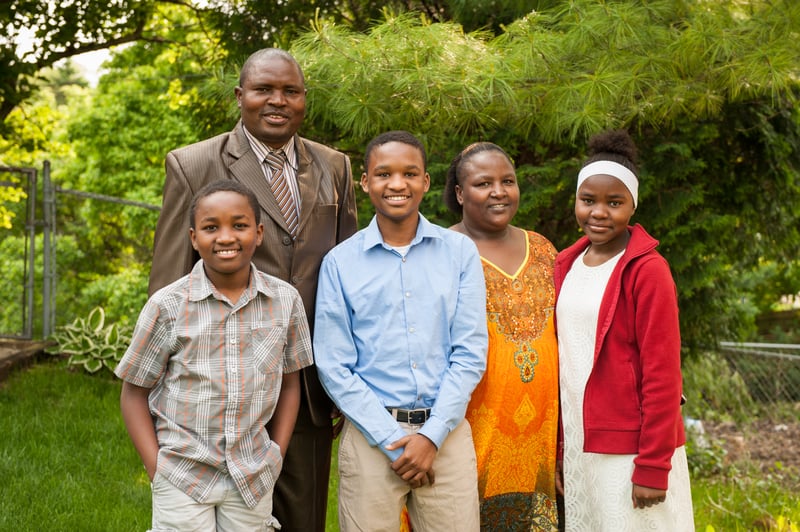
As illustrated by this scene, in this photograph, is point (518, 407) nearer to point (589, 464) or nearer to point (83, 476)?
point (589, 464)

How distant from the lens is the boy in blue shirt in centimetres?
257

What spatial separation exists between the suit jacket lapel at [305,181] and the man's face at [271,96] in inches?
5.3

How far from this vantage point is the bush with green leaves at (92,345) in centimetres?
663

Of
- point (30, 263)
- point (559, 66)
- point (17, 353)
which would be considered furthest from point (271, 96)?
point (30, 263)

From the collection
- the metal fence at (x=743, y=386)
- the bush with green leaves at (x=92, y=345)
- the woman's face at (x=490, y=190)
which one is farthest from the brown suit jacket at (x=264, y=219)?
the metal fence at (x=743, y=386)

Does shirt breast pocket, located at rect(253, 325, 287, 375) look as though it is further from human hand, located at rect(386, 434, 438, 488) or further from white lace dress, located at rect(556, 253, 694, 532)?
white lace dress, located at rect(556, 253, 694, 532)

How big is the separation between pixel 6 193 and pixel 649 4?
7194 mm

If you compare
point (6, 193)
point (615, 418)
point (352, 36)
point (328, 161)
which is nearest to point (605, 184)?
point (615, 418)

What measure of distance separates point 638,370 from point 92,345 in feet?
17.1

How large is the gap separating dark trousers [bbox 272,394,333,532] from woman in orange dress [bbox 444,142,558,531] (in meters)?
0.56

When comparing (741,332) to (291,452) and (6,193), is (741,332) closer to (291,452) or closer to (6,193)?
(291,452)

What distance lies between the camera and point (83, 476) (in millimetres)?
4570

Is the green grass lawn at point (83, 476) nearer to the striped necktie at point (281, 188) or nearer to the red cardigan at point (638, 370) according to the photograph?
the red cardigan at point (638, 370)

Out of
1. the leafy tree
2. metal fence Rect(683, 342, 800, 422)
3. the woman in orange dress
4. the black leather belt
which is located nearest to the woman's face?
the woman in orange dress
